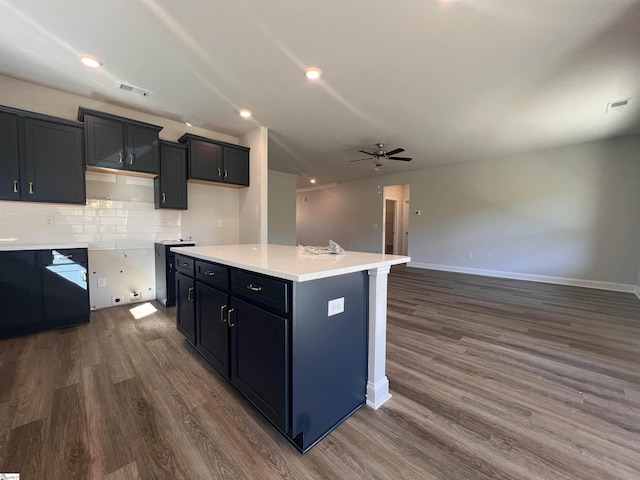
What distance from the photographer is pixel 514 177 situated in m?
5.50

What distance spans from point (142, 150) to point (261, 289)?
120 inches

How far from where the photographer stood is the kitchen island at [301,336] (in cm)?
127

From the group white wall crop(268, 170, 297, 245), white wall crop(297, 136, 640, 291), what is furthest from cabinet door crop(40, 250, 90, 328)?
white wall crop(297, 136, 640, 291)

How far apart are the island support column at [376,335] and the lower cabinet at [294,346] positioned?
4 centimetres

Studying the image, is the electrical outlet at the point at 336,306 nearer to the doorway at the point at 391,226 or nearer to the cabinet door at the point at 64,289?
the cabinet door at the point at 64,289

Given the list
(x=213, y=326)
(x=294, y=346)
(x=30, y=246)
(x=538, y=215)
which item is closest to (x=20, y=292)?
(x=30, y=246)

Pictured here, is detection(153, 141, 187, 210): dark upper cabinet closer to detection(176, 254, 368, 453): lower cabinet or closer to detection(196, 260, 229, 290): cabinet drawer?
detection(196, 260, 229, 290): cabinet drawer

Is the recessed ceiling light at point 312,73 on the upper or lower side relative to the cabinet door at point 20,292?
upper

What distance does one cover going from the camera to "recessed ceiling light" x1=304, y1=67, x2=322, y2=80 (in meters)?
2.51

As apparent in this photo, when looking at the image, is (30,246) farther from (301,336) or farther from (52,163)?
(301,336)

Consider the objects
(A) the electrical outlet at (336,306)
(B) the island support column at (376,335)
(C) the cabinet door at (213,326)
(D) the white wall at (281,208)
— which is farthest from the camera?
(D) the white wall at (281,208)

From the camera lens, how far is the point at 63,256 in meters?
2.73

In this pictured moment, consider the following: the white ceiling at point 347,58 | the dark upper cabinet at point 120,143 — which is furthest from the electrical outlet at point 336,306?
the dark upper cabinet at point 120,143

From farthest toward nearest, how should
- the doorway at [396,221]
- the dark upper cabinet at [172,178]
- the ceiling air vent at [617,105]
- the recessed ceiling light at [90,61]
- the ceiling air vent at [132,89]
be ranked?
1. the doorway at [396,221]
2. the dark upper cabinet at [172,178]
3. the ceiling air vent at [617,105]
4. the ceiling air vent at [132,89]
5. the recessed ceiling light at [90,61]
